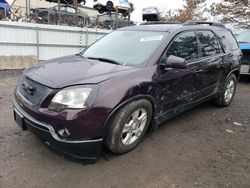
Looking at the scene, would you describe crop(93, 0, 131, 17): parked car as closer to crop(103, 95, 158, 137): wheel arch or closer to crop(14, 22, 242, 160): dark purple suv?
crop(14, 22, 242, 160): dark purple suv

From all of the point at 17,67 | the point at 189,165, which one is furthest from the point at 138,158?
the point at 17,67

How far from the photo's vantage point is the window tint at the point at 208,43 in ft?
13.2

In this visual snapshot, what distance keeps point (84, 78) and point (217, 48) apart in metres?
2.96

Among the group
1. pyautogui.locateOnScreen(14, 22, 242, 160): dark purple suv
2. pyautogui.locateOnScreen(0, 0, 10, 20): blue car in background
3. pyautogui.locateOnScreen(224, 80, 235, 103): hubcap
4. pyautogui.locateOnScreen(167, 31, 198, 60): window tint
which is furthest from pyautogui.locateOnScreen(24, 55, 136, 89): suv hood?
pyautogui.locateOnScreen(0, 0, 10, 20): blue car in background

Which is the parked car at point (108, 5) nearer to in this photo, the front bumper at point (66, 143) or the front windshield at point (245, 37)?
the front windshield at point (245, 37)

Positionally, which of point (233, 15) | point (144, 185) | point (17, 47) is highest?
point (233, 15)

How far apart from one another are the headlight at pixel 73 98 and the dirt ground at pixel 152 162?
745 mm

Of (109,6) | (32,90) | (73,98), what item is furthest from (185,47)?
(109,6)

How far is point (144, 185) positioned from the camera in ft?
8.07

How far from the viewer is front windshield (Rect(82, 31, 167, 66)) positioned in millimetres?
3229

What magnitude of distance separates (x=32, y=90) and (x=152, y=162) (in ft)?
5.49

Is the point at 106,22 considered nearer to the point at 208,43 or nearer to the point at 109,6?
the point at 109,6

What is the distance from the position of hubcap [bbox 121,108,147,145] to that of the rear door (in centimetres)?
149

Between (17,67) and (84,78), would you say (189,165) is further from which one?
(17,67)
